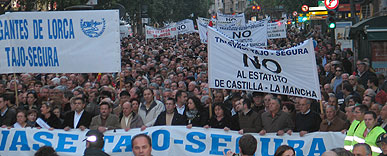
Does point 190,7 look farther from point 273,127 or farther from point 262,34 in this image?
point 273,127

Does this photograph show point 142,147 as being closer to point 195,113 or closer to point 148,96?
point 195,113

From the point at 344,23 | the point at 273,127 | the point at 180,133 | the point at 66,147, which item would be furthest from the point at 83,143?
the point at 344,23

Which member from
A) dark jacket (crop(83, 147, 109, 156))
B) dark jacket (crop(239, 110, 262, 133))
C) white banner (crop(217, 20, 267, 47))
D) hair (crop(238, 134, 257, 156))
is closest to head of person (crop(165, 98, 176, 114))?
dark jacket (crop(239, 110, 262, 133))

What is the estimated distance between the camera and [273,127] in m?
9.34

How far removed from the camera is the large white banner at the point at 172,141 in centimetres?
898

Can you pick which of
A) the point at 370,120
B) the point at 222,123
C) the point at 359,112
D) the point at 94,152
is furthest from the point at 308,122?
the point at 94,152

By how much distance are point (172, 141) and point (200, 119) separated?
79cm

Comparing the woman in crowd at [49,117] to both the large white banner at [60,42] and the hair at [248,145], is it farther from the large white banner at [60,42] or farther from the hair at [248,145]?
the hair at [248,145]

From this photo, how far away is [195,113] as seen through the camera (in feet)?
32.5

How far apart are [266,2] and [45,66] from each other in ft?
341

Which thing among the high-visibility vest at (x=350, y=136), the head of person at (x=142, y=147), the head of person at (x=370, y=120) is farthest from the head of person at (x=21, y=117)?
the head of person at (x=370, y=120)

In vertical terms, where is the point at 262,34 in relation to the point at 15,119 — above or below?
above

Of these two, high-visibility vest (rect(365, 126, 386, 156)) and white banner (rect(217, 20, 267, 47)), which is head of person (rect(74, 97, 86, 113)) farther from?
white banner (rect(217, 20, 267, 47))

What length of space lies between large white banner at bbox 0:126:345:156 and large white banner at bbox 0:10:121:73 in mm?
1918
